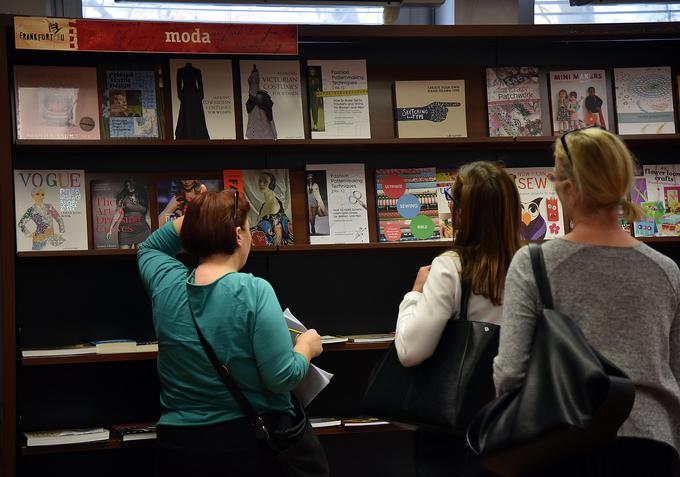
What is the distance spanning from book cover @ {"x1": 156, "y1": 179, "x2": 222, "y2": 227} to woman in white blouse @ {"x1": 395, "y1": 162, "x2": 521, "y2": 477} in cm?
159

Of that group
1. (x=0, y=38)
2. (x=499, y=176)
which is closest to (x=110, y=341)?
(x=0, y=38)

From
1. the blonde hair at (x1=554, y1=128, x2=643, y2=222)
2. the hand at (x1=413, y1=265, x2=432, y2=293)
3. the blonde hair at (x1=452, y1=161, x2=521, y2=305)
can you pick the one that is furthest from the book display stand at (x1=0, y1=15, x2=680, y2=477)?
the blonde hair at (x1=554, y1=128, x2=643, y2=222)

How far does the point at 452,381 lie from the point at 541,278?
0.46m

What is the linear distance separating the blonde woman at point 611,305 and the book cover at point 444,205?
1.86m

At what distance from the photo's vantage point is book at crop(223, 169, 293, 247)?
3.46 m

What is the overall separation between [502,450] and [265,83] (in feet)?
7.62

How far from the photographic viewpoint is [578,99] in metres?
3.71

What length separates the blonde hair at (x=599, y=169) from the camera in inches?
64.7

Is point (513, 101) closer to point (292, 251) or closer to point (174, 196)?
point (292, 251)

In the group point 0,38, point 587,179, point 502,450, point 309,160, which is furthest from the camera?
point 309,160

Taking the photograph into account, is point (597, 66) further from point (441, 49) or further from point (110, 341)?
point (110, 341)

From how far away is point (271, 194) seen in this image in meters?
3.50

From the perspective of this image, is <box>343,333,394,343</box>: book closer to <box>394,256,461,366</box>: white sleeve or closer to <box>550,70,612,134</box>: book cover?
<box>550,70,612,134</box>: book cover

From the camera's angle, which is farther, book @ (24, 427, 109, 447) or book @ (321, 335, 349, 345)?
book @ (321, 335, 349, 345)
